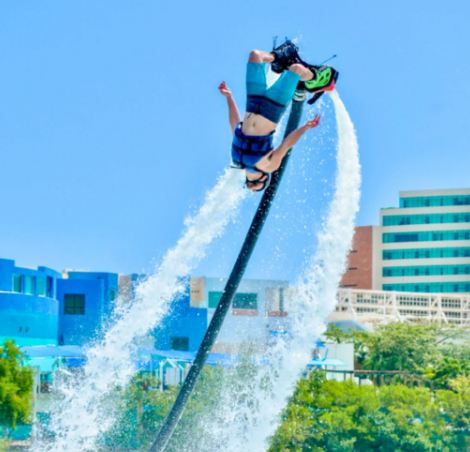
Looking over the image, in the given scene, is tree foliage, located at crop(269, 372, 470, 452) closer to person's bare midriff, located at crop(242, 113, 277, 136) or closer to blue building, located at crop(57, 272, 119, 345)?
blue building, located at crop(57, 272, 119, 345)

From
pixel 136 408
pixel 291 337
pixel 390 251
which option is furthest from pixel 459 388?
pixel 390 251

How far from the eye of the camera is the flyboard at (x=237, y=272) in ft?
36.1

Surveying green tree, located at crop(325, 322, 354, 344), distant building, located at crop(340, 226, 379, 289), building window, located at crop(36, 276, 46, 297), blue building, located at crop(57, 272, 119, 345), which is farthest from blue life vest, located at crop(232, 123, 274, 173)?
distant building, located at crop(340, 226, 379, 289)

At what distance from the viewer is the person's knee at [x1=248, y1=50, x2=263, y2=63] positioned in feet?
32.7

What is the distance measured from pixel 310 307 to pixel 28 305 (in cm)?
3474

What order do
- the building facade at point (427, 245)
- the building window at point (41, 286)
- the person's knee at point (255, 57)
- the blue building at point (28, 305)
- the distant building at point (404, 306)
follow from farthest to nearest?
the building facade at point (427, 245) → the distant building at point (404, 306) → the building window at point (41, 286) → the blue building at point (28, 305) → the person's knee at point (255, 57)

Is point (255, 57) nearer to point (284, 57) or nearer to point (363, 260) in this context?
point (284, 57)

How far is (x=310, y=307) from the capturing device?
45.0 ft

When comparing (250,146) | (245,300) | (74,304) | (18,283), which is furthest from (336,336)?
(250,146)

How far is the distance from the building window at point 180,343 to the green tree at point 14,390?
56.0 ft

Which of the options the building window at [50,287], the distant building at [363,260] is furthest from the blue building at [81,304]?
the distant building at [363,260]

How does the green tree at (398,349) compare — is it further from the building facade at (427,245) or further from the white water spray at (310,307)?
the white water spray at (310,307)

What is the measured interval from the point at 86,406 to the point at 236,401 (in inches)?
133

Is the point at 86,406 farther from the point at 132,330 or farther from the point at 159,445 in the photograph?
the point at 159,445
